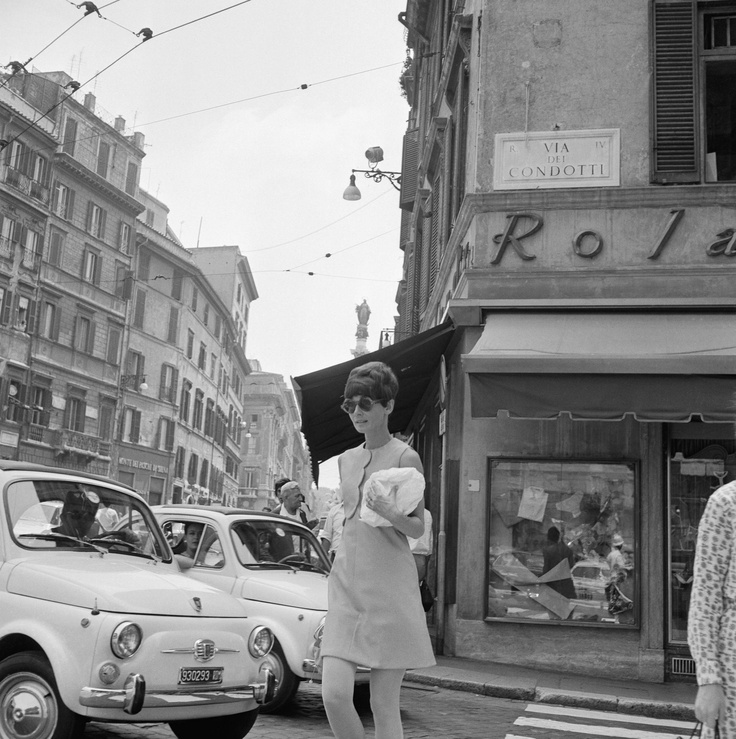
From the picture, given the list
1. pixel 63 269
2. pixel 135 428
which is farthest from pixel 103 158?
pixel 135 428

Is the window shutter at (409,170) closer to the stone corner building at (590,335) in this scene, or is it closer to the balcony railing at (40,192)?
the stone corner building at (590,335)

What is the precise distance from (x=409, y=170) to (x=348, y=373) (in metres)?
14.3

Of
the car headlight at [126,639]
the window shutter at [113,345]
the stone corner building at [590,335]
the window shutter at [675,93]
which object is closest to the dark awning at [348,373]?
the stone corner building at [590,335]

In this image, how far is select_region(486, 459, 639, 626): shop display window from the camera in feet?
36.2

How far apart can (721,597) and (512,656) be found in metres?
8.71

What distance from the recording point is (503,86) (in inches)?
489

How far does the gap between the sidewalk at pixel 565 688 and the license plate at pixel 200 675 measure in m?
4.23

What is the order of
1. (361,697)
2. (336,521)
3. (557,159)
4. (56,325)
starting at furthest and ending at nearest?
(56,325)
(557,159)
(361,697)
(336,521)

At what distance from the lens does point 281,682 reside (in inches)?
295

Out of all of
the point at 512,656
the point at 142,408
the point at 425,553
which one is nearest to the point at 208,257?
the point at 142,408

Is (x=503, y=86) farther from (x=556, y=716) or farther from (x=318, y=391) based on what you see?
(x=556, y=716)

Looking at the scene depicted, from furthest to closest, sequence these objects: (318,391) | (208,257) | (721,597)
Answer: (208,257) → (318,391) → (721,597)

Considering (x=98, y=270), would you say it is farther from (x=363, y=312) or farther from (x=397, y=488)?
(x=397, y=488)

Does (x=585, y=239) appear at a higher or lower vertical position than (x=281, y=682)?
higher
